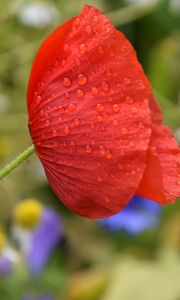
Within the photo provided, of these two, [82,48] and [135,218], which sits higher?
[82,48]

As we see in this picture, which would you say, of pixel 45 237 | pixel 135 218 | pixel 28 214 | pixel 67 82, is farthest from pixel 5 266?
pixel 67 82

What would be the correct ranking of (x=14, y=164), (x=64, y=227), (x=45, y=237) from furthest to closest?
1. (x=64, y=227)
2. (x=45, y=237)
3. (x=14, y=164)

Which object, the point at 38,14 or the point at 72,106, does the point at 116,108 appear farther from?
the point at 38,14

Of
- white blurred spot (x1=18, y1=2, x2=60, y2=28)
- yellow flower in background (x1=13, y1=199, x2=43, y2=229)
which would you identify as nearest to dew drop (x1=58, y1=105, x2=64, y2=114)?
yellow flower in background (x1=13, y1=199, x2=43, y2=229)

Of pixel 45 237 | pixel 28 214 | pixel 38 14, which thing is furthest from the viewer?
pixel 45 237

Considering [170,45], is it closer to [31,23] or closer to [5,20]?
[31,23]

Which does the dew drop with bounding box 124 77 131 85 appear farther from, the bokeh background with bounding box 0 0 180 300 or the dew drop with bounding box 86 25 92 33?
the bokeh background with bounding box 0 0 180 300
